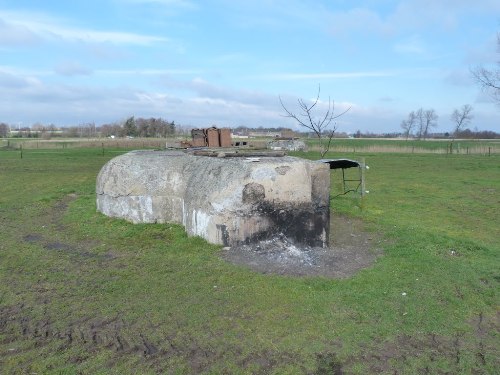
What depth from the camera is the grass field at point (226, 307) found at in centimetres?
522

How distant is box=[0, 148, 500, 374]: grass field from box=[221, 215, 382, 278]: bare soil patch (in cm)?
31

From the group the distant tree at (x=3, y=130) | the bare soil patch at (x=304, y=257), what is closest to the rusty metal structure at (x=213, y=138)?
the bare soil patch at (x=304, y=257)

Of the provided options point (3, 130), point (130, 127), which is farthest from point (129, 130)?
point (3, 130)

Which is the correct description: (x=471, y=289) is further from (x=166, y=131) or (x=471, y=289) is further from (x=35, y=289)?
(x=166, y=131)

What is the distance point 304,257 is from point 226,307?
262 cm

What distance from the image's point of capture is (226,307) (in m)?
6.66

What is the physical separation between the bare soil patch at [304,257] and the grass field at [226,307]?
31 centimetres

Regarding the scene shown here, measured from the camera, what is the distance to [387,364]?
204 inches

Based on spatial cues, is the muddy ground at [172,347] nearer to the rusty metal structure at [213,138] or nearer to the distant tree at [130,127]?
the rusty metal structure at [213,138]

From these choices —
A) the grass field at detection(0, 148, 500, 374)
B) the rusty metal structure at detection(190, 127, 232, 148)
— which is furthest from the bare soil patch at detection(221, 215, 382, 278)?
the rusty metal structure at detection(190, 127, 232, 148)

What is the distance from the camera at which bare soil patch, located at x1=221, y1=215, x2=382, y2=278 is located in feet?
27.2

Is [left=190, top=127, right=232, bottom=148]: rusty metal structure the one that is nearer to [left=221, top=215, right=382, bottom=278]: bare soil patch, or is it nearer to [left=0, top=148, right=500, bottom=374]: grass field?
[left=0, top=148, right=500, bottom=374]: grass field

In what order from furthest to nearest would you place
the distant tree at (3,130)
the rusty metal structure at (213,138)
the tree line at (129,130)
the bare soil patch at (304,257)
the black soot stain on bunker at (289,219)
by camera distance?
1. the distant tree at (3,130)
2. the tree line at (129,130)
3. the rusty metal structure at (213,138)
4. the black soot stain on bunker at (289,219)
5. the bare soil patch at (304,257)

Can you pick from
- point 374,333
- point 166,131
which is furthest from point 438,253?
point 166,131
